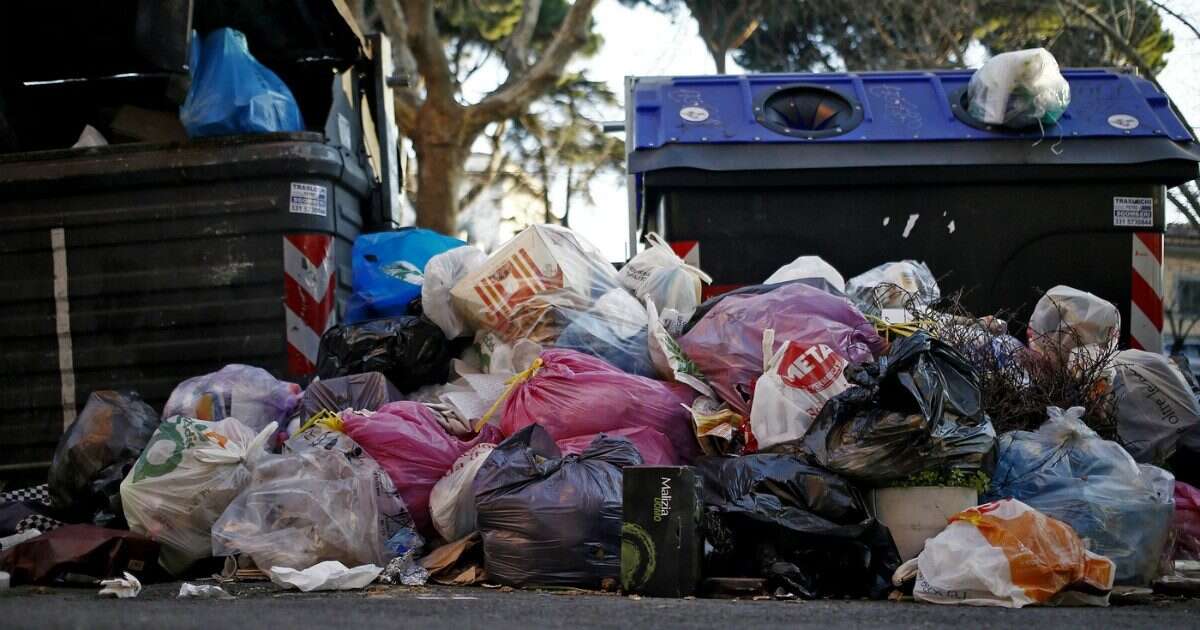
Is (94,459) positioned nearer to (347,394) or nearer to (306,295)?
(347,394)

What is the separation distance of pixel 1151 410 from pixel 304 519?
277 centimetres

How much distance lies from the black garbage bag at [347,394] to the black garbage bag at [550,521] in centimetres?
91

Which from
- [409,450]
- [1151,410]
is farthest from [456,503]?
[1151,410]

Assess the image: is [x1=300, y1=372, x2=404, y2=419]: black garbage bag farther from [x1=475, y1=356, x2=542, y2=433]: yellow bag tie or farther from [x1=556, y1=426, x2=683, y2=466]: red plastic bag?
[x1=556, y1=426, x2=683, y2=466]: red plastic bag

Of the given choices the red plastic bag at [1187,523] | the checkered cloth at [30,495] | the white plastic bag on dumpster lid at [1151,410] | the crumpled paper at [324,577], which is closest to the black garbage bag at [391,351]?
the checkered cloth at [30,495]

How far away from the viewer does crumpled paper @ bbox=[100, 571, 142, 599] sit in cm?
352

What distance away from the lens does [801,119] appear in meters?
5.95

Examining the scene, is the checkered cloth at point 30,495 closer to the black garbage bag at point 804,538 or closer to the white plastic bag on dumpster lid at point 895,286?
the black garbage bag at point 804,538

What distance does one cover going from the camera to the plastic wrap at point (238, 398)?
480cm

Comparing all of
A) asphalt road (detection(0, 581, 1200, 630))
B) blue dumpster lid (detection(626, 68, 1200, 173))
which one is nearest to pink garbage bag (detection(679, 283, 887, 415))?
asphalt road (detection(0, 581, 1200, 630))

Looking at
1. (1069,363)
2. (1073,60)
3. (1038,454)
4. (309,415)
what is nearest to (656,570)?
(1038,454)

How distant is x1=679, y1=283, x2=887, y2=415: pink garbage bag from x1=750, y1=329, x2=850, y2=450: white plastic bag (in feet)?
0.30

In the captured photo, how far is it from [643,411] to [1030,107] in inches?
88.0

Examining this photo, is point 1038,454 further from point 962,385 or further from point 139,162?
point 139,162
